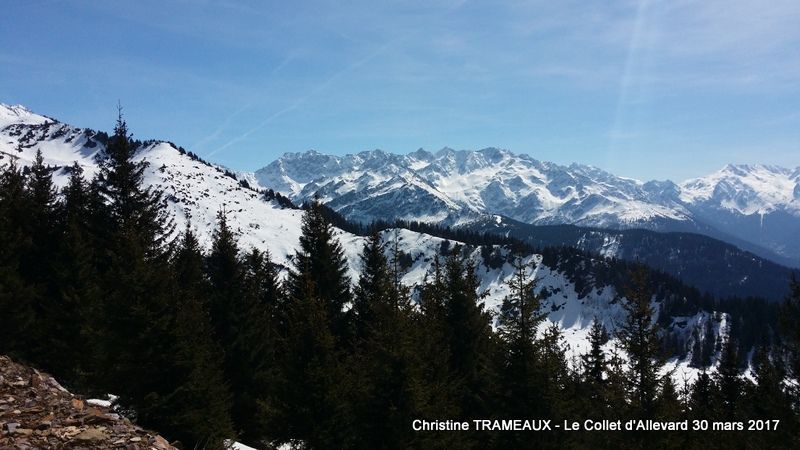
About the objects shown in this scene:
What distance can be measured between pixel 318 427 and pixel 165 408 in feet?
16.4

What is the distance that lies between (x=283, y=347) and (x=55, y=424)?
11655 mm

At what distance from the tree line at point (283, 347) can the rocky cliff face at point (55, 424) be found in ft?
11.8

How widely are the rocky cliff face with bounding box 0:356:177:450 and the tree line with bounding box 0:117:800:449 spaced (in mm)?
3597

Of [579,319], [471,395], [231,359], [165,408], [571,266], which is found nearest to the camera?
[165,408]

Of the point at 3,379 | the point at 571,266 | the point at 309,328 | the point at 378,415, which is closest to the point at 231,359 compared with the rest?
the point at 309,328

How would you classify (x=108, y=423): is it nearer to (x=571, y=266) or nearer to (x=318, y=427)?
(x=318, y=427)

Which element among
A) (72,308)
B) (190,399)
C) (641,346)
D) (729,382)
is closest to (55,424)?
(190,399)

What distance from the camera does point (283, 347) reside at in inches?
849

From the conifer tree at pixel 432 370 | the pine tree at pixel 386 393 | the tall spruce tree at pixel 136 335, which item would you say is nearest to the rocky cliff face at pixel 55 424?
the tall spruce tree at pixel 136 335

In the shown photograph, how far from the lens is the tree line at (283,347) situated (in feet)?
53.3

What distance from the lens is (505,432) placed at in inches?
746

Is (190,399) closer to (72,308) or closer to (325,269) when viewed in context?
(72,308)

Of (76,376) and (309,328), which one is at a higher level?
(309,328)

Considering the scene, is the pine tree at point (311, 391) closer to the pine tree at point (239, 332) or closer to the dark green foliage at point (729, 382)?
the pine tree at point (239, 332)
